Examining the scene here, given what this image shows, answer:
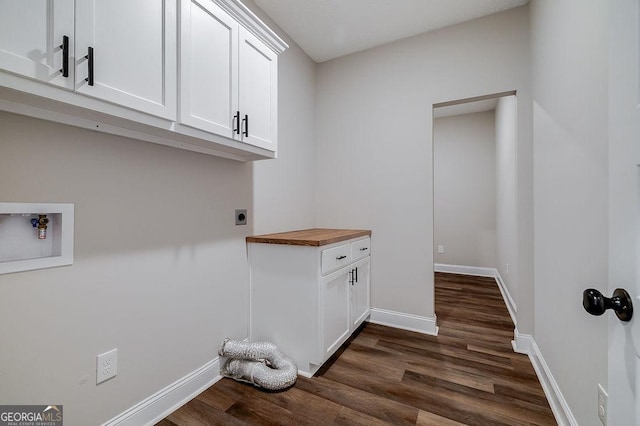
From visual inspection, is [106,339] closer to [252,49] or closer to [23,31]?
[23,31]

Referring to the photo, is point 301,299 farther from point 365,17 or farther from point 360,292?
point 365,17

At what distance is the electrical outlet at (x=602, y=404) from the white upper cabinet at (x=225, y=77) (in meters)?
1.94

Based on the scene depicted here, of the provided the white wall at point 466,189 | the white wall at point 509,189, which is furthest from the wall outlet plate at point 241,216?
the white wall at point 466,189

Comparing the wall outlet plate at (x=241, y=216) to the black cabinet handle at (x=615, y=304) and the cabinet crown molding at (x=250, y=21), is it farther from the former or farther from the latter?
the black cabinet handle at (x=615, y=304)

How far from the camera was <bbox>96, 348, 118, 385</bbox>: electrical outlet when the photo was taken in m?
1.22

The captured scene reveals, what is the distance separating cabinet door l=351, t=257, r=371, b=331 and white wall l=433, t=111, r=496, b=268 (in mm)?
2653

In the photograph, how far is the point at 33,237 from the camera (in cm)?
106

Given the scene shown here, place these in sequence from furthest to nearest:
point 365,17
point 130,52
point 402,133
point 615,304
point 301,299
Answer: point 402,133 → point 365,17 → point 301,299 → point 130,52 → point 615,304

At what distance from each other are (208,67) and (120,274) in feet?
3.62

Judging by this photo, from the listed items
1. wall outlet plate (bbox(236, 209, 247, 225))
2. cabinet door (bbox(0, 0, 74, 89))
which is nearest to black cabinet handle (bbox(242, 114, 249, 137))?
wall outlet plate (bbox(236, 209, 247, 225))

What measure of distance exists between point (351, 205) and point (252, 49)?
1.67 m

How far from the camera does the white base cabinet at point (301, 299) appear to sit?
178 cm

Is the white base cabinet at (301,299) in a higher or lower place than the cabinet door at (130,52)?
lower

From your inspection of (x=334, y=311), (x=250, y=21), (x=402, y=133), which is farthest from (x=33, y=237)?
(x=402, y=133)
